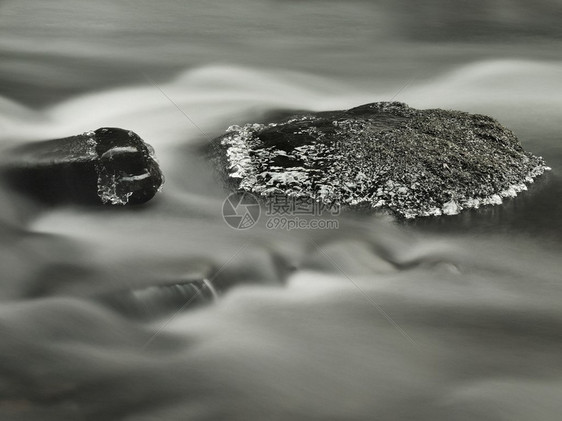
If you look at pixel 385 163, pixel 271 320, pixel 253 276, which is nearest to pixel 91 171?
pixel 253 276

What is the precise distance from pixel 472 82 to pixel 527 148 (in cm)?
123

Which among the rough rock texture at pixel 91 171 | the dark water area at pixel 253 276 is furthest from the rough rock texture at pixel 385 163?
the rough rock texture at pixel 91 171

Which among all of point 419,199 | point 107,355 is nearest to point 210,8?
point 419,199

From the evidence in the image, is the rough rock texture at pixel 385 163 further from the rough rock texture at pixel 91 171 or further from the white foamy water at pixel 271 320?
the rough rock texture at pixel 91 171

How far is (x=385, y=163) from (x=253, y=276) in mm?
976

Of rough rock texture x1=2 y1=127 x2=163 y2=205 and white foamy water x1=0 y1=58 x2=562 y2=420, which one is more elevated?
rough rock texture x1=2 y1=127 x2=163 y2=205

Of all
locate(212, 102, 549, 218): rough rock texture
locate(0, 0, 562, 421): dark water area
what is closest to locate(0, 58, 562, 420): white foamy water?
locate(0, 0, 562, 421): dark water area

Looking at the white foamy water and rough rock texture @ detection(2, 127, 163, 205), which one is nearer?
the white foamy water

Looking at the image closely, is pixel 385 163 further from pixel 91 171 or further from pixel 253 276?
pixel 91 171

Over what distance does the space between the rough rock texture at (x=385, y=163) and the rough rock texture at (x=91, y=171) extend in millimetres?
466

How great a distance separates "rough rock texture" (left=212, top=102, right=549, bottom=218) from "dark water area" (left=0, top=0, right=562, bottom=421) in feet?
0.34

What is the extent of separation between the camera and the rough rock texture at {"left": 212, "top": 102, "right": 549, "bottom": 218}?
3.97m

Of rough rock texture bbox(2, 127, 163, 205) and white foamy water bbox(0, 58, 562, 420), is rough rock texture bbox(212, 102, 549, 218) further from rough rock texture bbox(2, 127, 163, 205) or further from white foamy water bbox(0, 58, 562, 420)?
rough rock texture bbox(2, 127, 163, 205)

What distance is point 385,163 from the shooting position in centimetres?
401
